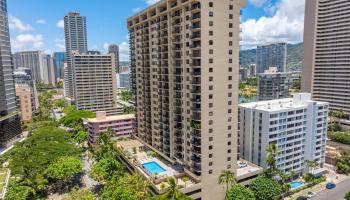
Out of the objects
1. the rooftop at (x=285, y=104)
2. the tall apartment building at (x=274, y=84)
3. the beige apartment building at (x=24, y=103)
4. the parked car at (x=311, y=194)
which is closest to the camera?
the parked car at (x=311, y=194)

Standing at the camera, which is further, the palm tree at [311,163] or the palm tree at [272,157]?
the palm tree at [311,163]

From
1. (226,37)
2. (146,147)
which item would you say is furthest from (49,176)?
(226,37)

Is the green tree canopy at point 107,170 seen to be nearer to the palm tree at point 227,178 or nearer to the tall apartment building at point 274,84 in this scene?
the palm tree at point 227,178

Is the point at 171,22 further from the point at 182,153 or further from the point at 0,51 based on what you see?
the point at 0,51

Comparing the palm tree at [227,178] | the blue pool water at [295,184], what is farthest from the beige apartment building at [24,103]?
the blue pool water at [295,184]

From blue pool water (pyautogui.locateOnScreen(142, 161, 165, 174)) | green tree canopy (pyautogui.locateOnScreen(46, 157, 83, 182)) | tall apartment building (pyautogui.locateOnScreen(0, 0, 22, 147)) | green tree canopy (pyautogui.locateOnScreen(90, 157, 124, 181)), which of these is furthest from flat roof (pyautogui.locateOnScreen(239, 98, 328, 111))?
tall apartment building (pyautogui.locateOnScreen(0, 0, 22, 147))

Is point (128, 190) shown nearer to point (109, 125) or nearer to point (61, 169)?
point (61, 169)
